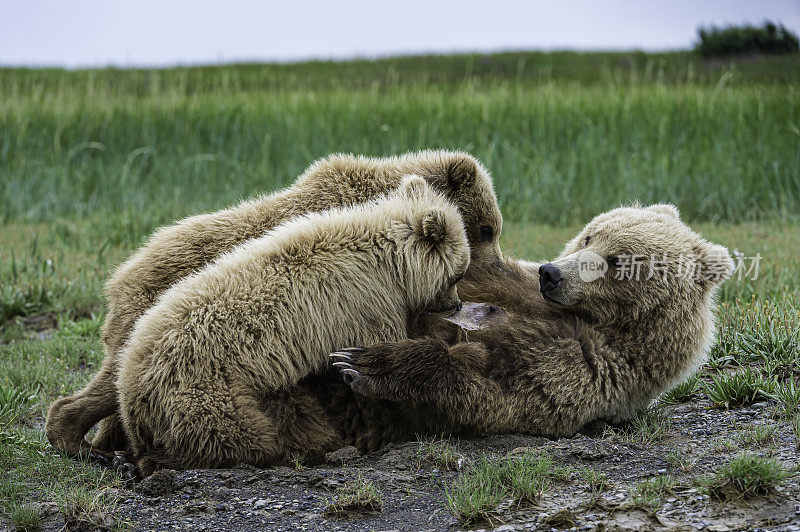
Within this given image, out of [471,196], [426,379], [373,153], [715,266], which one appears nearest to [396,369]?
[426,379]

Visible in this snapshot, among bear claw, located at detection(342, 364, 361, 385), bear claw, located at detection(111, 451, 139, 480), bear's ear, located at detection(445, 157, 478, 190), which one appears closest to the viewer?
bear claw, located at detection(342, 364, 361, 385)

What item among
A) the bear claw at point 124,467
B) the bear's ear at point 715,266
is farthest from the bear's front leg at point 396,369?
the bear's ear at point 715,266

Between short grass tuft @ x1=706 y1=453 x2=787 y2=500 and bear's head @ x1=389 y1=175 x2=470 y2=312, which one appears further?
bear's head @ x1=389 y1=175 x2=470 y2=312

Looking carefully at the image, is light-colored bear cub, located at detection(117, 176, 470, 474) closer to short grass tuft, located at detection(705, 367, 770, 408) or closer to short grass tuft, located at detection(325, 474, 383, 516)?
short grass tuft, located at detection(325, 474, 383, 516)

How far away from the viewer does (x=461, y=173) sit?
20.0 feet

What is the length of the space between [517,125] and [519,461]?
12.0m

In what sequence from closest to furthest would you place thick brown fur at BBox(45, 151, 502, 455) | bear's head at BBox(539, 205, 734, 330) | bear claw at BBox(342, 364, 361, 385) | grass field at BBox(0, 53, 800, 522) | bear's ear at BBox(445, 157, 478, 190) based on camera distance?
bear claw at BBox(342, 364, 361, 385) → thick brown fur at BBox(45, 151, 502, 455) → bear's head at BBox(539, 205, 734, 330) → bear's ear at BBox(445, 157, 478, 190) → grass field at BBox(0, 53, 800, 522)

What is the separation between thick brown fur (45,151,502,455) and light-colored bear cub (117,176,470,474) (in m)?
0.43

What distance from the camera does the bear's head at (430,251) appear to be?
16.1 ft

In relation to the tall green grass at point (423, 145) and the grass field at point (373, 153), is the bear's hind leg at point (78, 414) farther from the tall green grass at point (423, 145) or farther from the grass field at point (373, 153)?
the tall green grass at point (423, 145)

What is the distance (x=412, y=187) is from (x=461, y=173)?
2.31 ft

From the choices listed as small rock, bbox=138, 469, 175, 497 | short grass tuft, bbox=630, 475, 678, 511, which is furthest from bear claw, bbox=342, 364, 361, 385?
short grass tuft, bbox=630, 475, 678, 511

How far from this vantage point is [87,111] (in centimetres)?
1656

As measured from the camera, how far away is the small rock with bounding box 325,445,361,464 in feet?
15.3
